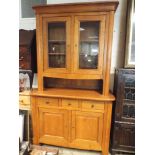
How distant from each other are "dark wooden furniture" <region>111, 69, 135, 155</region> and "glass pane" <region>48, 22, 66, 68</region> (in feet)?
2.56

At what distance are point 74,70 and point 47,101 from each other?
56 cm

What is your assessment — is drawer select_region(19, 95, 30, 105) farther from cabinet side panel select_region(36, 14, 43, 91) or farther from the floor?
the floor

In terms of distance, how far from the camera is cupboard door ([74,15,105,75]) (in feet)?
6.27

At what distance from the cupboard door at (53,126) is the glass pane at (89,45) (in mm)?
720

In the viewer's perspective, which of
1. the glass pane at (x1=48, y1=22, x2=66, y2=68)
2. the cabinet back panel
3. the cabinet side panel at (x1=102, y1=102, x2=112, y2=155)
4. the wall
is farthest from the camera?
the cabinet back panel

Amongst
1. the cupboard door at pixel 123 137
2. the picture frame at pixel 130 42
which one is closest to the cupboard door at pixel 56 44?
the picture frame at pixel 130 42

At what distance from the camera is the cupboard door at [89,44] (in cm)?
191

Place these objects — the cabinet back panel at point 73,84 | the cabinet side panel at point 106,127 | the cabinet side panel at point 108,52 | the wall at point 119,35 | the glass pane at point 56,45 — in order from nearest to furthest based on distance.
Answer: the cabinet side panel at point 108,52
the cabinet side panel at point 106,127
the glass pane at point 56,45
the wall at point 119,35
the cabinet back panel at point 73,84

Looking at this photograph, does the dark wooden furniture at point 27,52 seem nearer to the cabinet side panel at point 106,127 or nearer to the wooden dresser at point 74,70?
the wooden dresser at point 74,70

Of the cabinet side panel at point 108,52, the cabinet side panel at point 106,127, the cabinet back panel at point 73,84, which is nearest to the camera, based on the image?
the cabinet side panel at point 108,52

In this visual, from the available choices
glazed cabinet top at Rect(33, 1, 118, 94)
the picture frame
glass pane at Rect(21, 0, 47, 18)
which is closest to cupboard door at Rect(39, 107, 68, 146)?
glazed cabinet top at Rect(33, 1, 118, 94)

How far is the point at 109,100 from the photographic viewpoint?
1.89m

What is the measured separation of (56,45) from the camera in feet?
6.94
